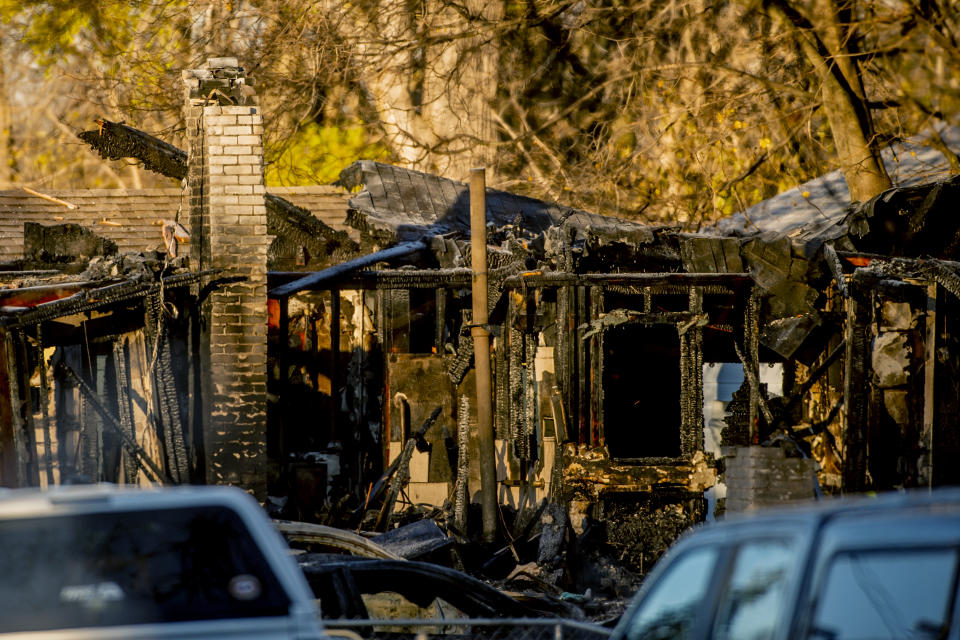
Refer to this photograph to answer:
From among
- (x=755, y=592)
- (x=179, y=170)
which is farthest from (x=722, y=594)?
(x=179, y=170)

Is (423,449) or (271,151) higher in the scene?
(271,151)

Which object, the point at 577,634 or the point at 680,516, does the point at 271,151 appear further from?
the point at 577,634

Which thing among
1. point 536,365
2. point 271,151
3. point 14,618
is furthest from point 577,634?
point 271,151

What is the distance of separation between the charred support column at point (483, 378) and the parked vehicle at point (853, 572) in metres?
8.94

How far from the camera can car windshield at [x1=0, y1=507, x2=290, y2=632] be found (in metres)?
4.04

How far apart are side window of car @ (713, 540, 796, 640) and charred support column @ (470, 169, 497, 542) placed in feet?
29.0

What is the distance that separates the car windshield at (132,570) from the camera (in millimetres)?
4043

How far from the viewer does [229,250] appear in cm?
1169

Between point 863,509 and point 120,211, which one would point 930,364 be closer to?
point 863,509

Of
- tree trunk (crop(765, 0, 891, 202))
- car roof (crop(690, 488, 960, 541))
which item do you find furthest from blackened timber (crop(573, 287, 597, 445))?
car roof (crop(690, 488, 960, 541))

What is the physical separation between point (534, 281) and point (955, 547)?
9.90m

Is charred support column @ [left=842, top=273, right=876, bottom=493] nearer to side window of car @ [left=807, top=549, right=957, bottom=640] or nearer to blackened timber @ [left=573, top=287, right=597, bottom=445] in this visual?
blackened timber @ [left=573, top=287, right=597, bottom=445]

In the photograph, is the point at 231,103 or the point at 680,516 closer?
the point at 231,103

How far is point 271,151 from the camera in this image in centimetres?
2112
